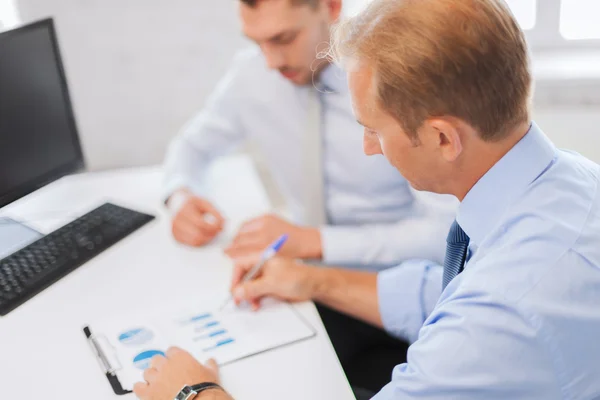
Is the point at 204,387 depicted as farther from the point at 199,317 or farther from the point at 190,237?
the point at 190,237

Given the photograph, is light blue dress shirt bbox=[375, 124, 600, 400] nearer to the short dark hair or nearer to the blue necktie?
the blue necktie

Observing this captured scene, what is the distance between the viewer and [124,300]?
1.11 meters

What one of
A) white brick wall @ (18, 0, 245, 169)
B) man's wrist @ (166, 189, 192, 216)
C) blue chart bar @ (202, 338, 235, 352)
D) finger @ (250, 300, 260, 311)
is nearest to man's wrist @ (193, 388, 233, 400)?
blue chart bar @ (202, 338, 235, 352)

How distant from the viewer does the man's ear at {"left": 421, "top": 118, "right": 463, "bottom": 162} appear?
0.76 metres

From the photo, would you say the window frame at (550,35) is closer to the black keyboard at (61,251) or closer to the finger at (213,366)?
the black keyboard at (61,251)

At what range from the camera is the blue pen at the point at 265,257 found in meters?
1.13

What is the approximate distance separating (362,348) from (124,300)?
496mm

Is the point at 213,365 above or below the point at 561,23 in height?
below

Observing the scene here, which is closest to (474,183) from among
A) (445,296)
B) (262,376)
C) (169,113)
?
(445,296)

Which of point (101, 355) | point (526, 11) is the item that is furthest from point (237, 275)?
point (526, 11)

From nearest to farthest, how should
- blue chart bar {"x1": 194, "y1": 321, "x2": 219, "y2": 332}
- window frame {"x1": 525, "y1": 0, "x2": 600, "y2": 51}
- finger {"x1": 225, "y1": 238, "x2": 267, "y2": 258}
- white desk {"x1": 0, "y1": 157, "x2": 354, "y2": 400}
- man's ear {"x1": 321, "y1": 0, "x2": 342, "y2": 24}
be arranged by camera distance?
white desk {"x1": 0, "y1": 157, "x2": 354, "y2": 400} < blue chart bar {"x1": 194, "y1": 321, "x2": 219, "y2": 332} < finger {"x1": 225, "y1": 238, "x2": 267, "y2": 258} < man's ear {"x1": 321, "y1": 0, "x2": 342, "y2": 24} < window frame {"x1": 525, "y1": 0, "x2": 600, "y2": 51}

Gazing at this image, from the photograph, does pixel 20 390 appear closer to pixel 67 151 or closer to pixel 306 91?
pixel 67 151

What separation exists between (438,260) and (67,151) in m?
0.80

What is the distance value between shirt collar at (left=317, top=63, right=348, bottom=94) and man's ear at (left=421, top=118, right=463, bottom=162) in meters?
0.65
